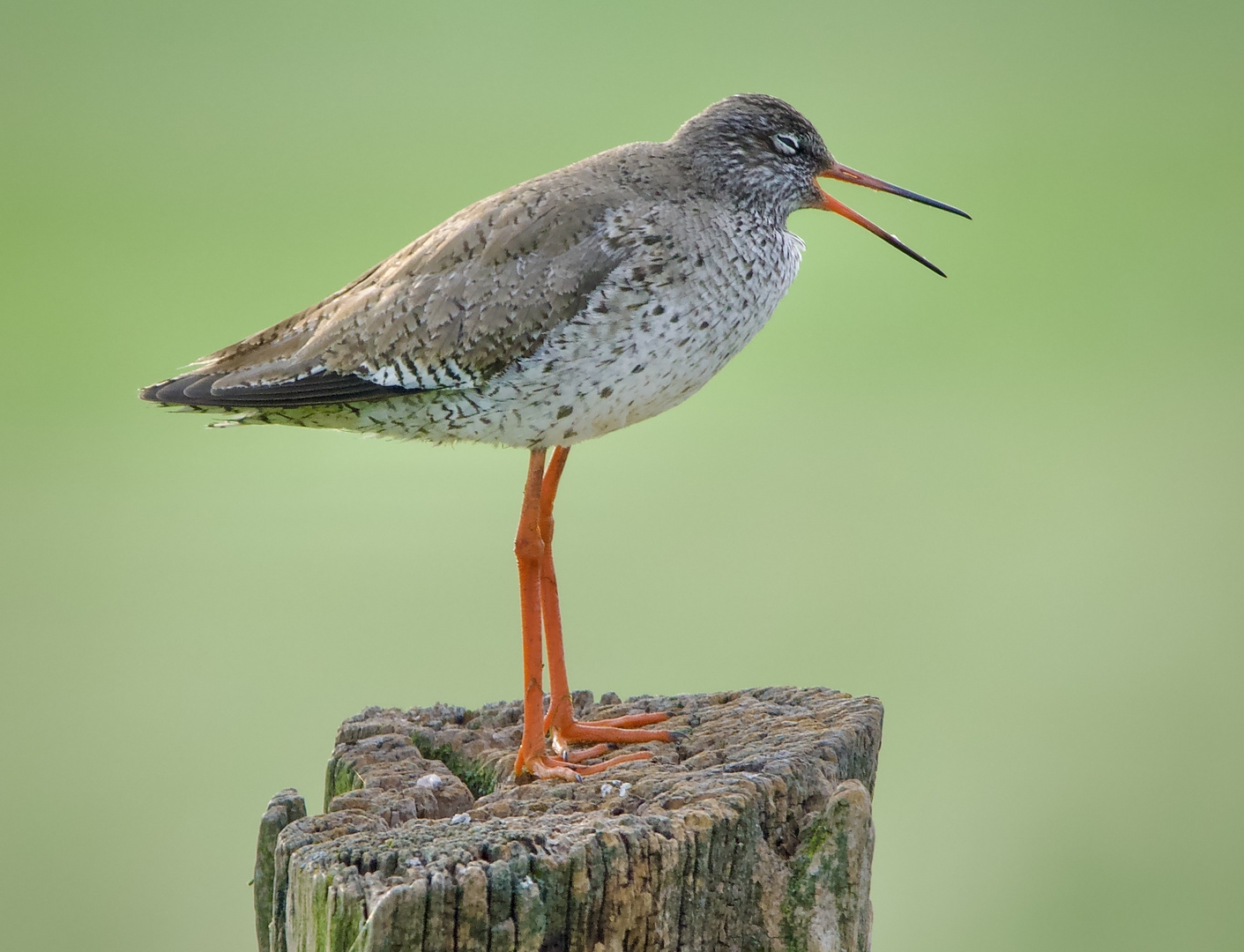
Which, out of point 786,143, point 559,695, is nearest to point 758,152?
point 786,143

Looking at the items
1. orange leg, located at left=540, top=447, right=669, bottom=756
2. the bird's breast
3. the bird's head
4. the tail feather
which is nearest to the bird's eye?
the bird's head

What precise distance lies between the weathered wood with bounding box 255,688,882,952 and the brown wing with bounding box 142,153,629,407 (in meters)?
1.40

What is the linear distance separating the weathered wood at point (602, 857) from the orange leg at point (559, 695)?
585 millimetres

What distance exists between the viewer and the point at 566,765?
4.19 metres

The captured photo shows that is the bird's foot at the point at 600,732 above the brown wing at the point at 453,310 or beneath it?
beneath

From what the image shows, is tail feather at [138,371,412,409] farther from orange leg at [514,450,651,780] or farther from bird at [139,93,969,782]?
orange leg at [514,450,651,780]

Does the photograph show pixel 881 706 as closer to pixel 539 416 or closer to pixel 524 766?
pixel 524 766

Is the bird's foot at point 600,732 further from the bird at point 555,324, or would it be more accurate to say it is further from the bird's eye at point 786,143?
the bird's eye at point 786,143

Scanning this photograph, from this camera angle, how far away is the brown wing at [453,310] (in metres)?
4.23

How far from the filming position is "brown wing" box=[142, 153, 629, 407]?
4230mm

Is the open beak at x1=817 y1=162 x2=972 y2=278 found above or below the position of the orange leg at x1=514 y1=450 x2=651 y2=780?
above

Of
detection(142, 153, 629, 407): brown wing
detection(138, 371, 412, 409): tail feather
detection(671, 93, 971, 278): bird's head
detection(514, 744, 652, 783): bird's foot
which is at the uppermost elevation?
detection(671, 93, 971, 278): bird's head

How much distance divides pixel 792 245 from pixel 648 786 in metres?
2.32

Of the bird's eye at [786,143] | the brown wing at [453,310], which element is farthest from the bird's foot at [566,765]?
the bird's eye at [786,143]
